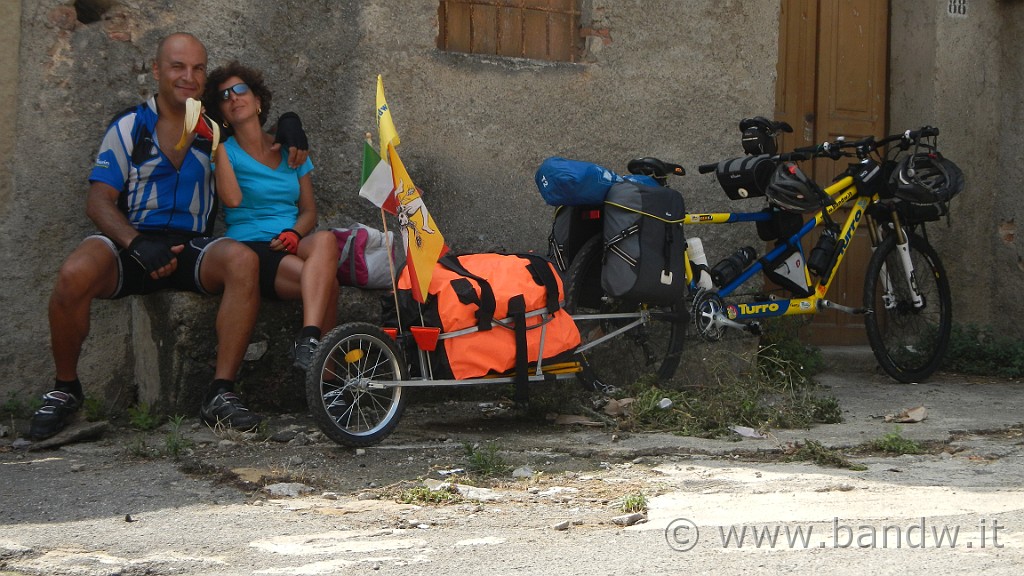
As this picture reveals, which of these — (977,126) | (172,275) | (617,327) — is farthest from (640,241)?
(977,126)

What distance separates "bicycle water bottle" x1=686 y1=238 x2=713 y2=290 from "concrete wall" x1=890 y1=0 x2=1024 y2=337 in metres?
2.32

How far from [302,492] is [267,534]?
553 mm

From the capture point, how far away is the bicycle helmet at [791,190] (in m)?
5.46

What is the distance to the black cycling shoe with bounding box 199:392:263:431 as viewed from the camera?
15.1ft

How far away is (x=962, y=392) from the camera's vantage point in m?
6.07

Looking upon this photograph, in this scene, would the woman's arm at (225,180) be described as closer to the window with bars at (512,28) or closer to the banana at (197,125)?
the banana at (197,125)

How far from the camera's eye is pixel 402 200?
4.57 m

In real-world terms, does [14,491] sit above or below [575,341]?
below

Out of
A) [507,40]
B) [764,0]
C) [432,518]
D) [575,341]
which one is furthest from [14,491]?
[764,0]

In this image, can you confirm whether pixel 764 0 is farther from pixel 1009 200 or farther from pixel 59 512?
pixel 59 512

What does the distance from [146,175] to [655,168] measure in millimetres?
2329

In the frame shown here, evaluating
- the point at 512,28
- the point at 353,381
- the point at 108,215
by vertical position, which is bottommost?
the point at 353,381

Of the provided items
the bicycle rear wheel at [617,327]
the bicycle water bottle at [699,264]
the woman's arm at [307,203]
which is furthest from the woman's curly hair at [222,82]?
the bicycle water bottle at [699,264]

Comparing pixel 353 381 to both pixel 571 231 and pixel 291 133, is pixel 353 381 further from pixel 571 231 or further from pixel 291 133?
pixel 571 231
